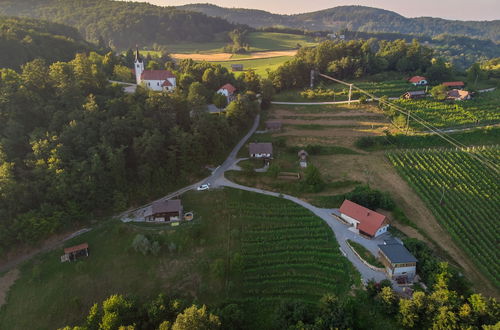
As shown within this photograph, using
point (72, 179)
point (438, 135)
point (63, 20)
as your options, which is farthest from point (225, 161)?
point (63, 20)

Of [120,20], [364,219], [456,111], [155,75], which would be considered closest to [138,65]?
[155,75]

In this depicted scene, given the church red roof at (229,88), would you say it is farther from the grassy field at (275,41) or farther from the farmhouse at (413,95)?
→ the grassy field at (275,41)

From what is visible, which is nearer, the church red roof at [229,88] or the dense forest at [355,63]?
the church red roof at [229,88]

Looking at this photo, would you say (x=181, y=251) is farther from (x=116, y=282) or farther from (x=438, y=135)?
(x=438, y=135)

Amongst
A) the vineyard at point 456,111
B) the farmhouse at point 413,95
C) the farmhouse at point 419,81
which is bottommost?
the vineyard at point 456,111

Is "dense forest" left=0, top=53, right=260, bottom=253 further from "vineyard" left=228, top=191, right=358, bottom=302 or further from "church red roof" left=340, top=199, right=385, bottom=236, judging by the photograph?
"church red roof" left=340, top=199, right=385, bottom=236

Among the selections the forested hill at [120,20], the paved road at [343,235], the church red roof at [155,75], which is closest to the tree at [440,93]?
the paved road at [343,235]
